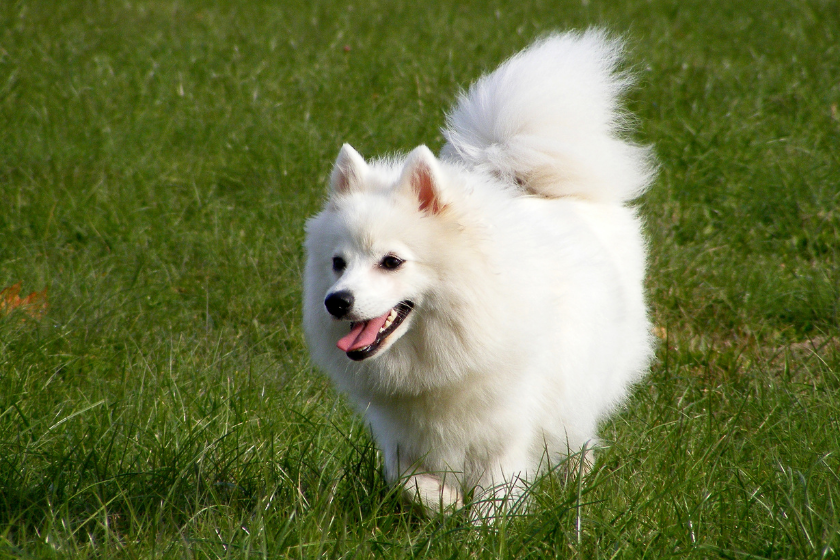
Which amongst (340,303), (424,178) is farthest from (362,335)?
(424,178)

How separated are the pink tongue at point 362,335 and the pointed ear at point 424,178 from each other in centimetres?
40

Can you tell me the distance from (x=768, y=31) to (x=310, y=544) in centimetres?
759

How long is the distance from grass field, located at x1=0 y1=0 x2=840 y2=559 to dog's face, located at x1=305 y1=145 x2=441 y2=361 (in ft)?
1.62

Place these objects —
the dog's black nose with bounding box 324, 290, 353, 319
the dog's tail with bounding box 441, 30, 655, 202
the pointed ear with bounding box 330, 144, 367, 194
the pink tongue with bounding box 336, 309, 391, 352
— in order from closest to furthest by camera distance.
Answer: the dog's black nose with bounding box 324, 290, 353, 319 < the pink tongue with bounding box 336, 309, 391, 352 < the pointed ear with bounding box 330, 144, 367, 194 < the dog's tail with bounding box 441, 30, 655, 202

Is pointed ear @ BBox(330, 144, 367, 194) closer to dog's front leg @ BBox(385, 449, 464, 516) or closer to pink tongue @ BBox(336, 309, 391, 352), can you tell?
pink tongue @ BBox(336, 309, 391, 352)

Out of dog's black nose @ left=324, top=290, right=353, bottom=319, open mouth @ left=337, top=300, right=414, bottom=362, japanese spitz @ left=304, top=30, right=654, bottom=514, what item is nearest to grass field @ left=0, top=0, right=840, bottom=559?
japanese spitz @ left=304, top=30, right=654, bottom=514

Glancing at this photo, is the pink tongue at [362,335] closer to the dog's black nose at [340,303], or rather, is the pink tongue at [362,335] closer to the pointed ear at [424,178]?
the dog's black nose at [340,303]

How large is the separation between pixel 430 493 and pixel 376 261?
2.65 ft

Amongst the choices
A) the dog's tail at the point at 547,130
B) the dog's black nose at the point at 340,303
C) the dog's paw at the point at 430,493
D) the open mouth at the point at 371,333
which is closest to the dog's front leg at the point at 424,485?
the dog's paw at the point at 430,493

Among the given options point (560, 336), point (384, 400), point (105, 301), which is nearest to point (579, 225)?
point (560, 336)

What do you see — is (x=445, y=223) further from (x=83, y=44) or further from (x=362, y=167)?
(x=83, y=44)

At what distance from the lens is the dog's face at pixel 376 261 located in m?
2.57

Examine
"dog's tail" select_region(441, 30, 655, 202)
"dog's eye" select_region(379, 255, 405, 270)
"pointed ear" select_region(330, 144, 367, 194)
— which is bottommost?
"dog's tail" select_region(441, 30, 655, 202)

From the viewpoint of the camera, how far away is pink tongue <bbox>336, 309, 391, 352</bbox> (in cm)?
262
